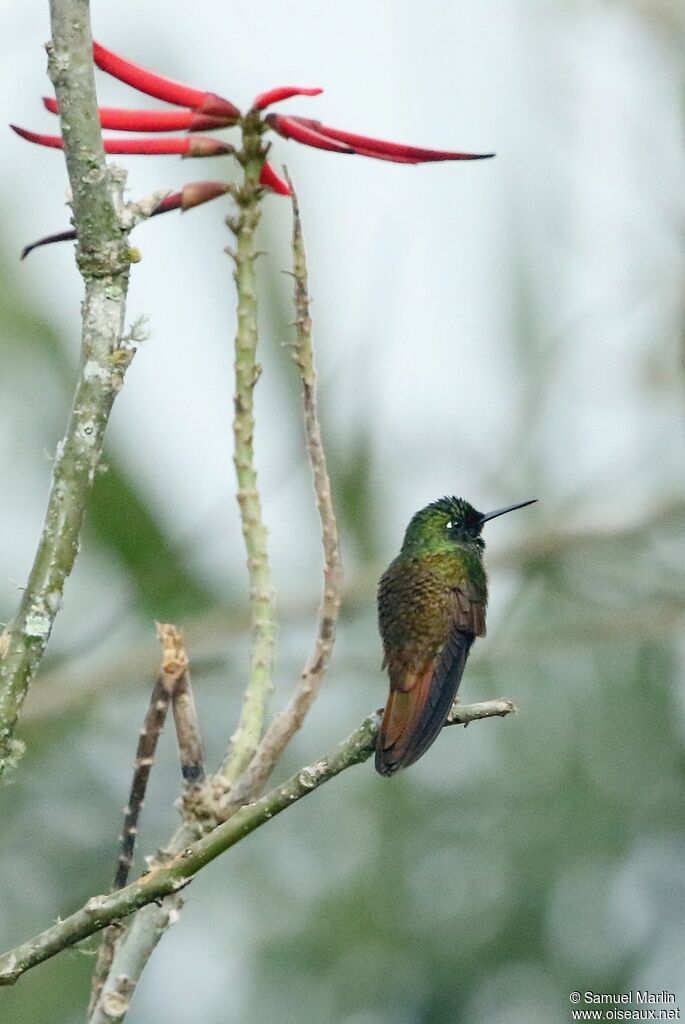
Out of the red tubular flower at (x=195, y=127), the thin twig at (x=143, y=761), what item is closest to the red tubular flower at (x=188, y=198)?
the red tubular flower at (x=195, y=127)

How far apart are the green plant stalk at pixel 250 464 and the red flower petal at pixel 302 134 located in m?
0.04

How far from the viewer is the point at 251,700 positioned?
5.67 feet

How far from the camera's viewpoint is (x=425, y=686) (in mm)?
2158

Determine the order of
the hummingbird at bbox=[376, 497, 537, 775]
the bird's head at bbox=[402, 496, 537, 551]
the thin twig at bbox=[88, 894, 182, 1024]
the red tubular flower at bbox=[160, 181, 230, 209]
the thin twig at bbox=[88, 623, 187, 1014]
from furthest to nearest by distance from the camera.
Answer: the bird's head at bbox=[402, 496, 537, 551]
the hummingbird at bbox=[376, 497, 537, 775]
the red tubular flower at bbox=[160, 181, 230, 209]
the thin twig at bbox=[88, 623, 187, 1014]
the thin twig at bbox=[88, 894, 182, 1024]

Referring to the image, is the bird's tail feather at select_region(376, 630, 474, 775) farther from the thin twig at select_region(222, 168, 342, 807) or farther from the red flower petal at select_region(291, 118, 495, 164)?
the red flower petal at select_region(291, 118, 495, 164)

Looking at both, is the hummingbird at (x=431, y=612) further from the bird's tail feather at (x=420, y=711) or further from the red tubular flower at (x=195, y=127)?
the red tubular flower at (x=195, y=127)

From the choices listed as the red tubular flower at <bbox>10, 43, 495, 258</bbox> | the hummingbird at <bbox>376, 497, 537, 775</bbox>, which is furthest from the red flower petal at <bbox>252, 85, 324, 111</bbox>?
the hummingbird at <bbox>376, 497, 537, 775</bbox>

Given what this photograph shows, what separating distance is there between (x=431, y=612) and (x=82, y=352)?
112 cm

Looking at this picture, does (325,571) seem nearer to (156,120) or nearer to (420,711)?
(420,711)

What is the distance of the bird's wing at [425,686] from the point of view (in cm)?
188

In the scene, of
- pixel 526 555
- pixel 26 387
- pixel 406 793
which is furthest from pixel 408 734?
pixel 406 793

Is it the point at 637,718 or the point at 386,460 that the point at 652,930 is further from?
the point at 386,460

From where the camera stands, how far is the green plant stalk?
1716 mm

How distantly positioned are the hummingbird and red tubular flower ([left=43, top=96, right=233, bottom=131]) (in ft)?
2.47
